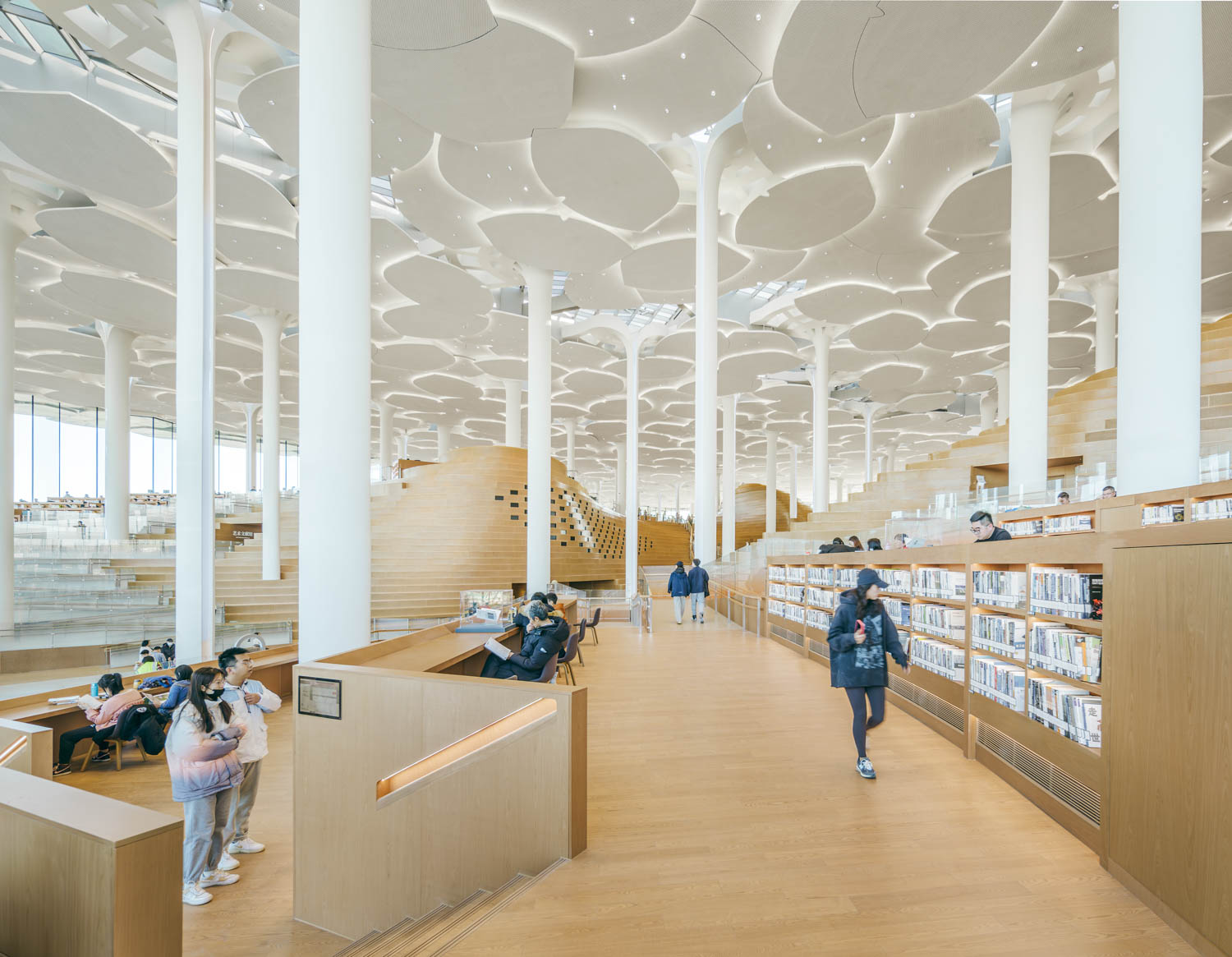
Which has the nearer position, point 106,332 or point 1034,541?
point 1034,541

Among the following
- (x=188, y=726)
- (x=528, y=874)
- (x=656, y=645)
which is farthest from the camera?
(x=656, y=645)

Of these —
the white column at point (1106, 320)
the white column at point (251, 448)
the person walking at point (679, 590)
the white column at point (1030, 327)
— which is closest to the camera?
the white column at point (1030, 327)

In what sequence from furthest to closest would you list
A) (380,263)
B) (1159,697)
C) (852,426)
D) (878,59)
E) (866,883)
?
(852,426)
(380,263)
(878,59)
(866,883)
(1159,697)

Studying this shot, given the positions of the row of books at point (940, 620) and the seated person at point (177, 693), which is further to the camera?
the seated person at point (177, 693)

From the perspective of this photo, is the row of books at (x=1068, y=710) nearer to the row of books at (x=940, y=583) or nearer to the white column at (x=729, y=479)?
the row of books at (x=940, y=583)

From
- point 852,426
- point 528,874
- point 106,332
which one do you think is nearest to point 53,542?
point 106,332

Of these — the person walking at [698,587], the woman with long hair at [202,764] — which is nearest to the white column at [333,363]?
the woman with long hair at [202,764]

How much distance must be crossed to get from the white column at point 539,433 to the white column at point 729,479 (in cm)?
749

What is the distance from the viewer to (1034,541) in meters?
3.68

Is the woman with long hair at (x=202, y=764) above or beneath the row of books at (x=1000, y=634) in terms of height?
beneath

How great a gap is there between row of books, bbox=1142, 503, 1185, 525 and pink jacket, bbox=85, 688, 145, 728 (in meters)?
8.28

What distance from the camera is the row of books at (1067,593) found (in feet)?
10.7

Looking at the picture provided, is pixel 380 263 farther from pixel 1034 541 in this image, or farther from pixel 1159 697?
pixel 1159 697

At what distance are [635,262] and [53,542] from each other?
15.3 meters
